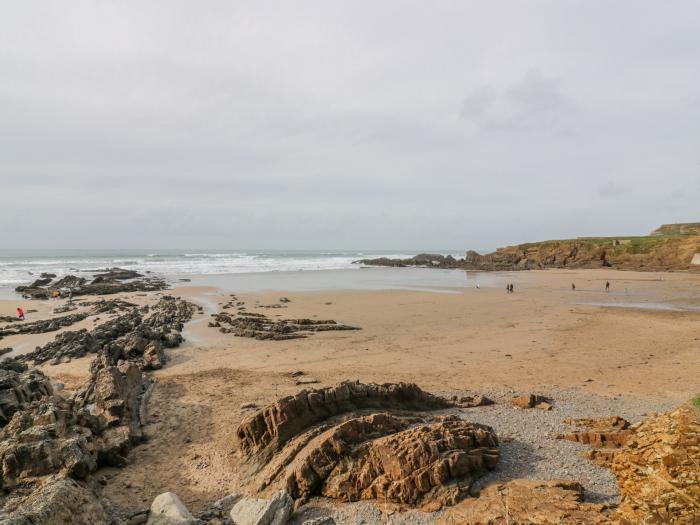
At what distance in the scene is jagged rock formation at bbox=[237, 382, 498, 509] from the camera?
673cm

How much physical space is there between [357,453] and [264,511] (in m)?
1.88

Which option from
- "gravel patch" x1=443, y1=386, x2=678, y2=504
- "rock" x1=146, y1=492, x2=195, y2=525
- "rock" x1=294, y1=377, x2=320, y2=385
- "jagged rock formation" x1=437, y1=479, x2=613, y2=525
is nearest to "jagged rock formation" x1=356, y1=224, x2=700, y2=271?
"gravel patch" x1=443, y1=386, x2=678, y2=504

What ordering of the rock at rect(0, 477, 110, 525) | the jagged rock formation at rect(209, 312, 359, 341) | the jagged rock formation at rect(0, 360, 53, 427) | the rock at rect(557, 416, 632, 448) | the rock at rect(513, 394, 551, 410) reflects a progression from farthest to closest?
the jagged rock formation at rect(209, 312, 359, 341) → the rock at rect(513, 394, 551, 410) → the jagged rock formation at rect(0, 360, 53, 427) → the rock at rect(557, 416, 632, 448) → the rock at rect(0, 477, 110, 525)

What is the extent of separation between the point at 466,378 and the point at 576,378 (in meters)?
3.71

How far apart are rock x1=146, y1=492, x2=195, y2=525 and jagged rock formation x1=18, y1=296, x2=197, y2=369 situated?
11.1 metres

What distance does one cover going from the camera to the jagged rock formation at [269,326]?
21.6m

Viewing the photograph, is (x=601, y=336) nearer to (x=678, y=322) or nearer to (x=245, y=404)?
(x=678, y=322)

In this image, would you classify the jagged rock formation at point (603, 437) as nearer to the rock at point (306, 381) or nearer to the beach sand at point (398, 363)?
the beach sand at point (398, 363)

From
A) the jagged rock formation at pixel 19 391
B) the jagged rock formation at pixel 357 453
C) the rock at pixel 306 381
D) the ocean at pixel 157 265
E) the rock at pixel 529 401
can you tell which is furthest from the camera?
the ocean at pixel 157 265

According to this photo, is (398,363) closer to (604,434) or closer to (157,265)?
(604,434)

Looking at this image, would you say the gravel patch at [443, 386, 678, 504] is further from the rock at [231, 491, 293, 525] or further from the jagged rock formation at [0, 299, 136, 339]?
the jagged rock formation at [0, 299, 136, 339]

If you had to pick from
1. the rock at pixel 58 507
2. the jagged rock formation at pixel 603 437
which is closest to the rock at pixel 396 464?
the jagged rock formation at pixel 603 437

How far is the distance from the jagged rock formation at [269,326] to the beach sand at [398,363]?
2.51 ft

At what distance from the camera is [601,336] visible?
19.8 meters
